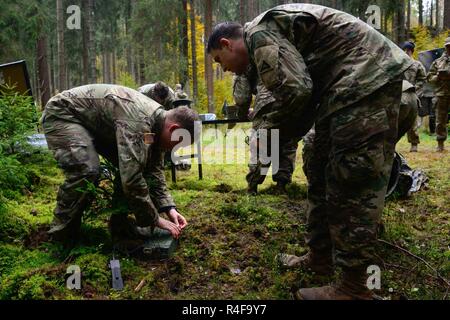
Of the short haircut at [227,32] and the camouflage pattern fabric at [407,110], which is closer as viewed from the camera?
the short haircut at [227,32]

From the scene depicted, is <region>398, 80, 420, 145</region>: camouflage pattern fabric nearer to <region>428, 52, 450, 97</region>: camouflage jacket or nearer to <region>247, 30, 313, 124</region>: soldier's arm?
<region>247, 30, 313, 124</region>: soldier's arm

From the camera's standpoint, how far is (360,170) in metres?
2.25

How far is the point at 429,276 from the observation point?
2799mm

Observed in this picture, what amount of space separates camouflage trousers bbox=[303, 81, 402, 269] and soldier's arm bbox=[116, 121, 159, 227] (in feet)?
4.54

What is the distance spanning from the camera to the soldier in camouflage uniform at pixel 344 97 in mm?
2217

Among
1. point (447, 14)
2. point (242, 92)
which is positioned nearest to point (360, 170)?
point (242, 92)

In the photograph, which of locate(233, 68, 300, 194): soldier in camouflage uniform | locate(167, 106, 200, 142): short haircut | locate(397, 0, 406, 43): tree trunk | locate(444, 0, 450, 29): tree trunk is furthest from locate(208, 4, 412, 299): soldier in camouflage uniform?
locate(397, 0, 406, 43): tree trunk

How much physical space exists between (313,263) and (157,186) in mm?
1486

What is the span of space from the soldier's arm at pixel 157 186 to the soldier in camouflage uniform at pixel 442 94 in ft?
21.9

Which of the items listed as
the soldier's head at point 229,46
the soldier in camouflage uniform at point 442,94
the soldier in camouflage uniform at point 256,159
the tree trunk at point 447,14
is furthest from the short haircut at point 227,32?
the tree trunk at point 447,14

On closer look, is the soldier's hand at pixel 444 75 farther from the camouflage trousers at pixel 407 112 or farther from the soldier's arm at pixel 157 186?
the soldier's arm at pixel 157 186

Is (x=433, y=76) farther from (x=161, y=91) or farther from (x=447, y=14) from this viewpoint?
(x=447, y=14)

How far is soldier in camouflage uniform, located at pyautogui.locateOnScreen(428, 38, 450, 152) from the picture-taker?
798cm

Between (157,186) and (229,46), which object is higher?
(229,46)
